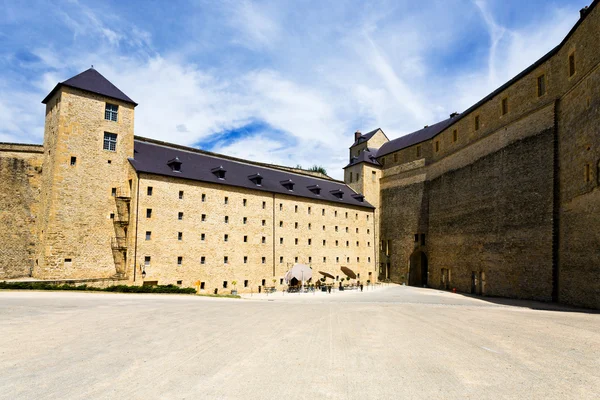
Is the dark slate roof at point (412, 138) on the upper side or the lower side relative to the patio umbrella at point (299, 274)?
upper

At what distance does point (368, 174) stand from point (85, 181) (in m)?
34.8

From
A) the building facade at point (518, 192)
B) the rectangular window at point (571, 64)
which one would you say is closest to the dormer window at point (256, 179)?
the building facade at point (518, 192)

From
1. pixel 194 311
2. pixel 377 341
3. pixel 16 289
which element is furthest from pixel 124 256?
pixel 377 341

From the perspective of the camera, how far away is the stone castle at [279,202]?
24.2 meters

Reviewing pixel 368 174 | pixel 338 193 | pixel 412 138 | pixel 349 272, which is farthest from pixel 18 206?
pixel 412 138

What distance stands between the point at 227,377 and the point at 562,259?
2472cm

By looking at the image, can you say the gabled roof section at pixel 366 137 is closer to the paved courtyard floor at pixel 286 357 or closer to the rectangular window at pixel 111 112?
the rectangular window at pixel 111 112

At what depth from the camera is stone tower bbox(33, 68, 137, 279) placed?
29594 millimetres

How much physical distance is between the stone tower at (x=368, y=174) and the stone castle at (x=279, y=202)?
7.95 meters

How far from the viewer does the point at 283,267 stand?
40844 mm

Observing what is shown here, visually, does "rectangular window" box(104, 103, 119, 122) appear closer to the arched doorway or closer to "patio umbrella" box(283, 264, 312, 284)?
"patio umbrella" box(283, 264, 312, 284)

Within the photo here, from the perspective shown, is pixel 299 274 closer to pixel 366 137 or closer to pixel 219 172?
pixel 219 172

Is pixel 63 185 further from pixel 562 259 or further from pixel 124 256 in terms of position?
pixel 562 259

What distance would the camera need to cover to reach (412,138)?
51844mm
